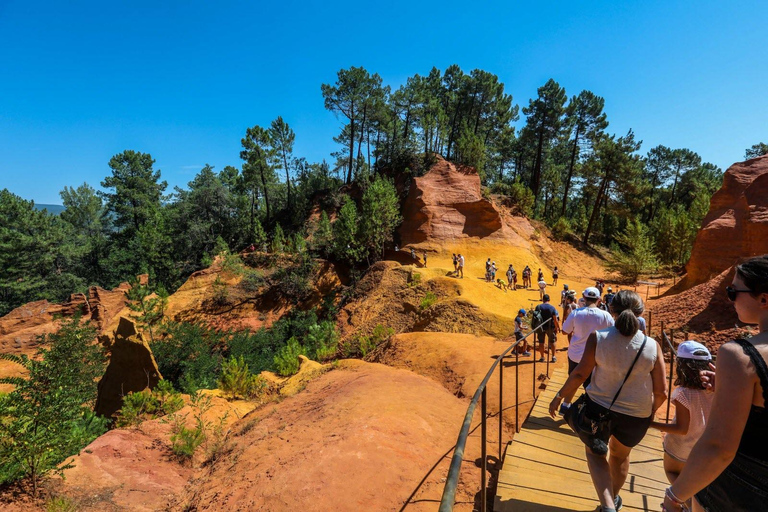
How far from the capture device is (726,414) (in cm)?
155

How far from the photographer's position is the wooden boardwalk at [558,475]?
10.6 feet

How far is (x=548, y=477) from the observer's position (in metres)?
3.62

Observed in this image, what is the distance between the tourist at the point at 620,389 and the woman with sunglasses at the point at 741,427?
1069 millimetres

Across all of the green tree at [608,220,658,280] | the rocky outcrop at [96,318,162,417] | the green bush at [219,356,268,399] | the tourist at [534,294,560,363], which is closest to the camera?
the tourist at [534,294,560,363]

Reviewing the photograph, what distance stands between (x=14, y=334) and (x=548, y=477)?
→ 3083 cm

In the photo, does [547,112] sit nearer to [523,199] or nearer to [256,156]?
→ [523,199]

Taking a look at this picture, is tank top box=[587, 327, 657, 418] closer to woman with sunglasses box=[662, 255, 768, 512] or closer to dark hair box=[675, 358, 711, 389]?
dark hair box=[675, 358, 711, 389]

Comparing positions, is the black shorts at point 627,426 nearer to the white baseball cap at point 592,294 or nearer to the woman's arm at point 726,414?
the woman's arm at point 726,414

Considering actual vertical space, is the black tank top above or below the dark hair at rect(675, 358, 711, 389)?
above

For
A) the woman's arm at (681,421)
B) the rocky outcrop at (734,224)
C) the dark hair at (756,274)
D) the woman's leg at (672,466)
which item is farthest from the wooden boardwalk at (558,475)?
the rocky outcrop at (734,224)

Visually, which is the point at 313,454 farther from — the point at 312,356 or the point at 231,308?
the point at 231,308

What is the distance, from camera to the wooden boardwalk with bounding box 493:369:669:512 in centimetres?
323

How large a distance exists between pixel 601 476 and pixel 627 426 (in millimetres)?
447

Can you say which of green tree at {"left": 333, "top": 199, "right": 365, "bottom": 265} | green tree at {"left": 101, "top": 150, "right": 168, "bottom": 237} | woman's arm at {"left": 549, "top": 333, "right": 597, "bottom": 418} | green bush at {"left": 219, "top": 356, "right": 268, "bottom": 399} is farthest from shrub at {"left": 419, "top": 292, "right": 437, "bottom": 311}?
green tree at {"left": 101, "top": 150, "right": 168, "bottom": 237}
